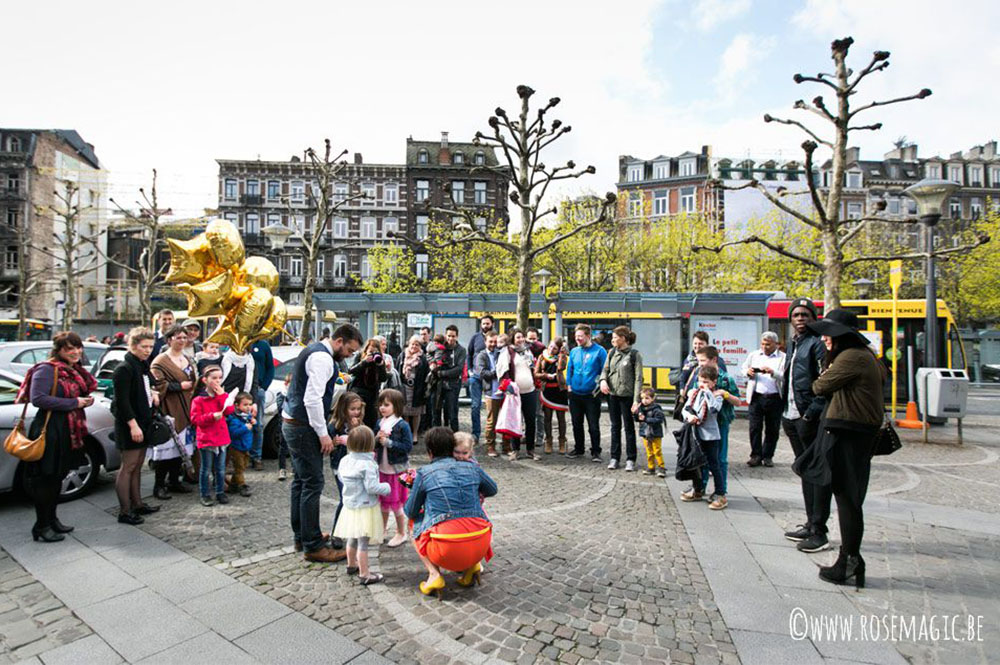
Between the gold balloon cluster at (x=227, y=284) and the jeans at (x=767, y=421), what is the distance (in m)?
6.55

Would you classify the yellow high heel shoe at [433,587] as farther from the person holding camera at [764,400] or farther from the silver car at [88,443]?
the person holding camera at [764,400]

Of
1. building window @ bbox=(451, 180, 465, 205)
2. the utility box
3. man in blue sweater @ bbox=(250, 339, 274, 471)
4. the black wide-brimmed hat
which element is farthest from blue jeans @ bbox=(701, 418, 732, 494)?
building window @ bbox=(451, 180, 465, 205)

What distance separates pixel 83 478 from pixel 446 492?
461 cm

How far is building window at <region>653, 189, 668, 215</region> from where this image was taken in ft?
161

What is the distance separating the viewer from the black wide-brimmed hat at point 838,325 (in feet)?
13.2

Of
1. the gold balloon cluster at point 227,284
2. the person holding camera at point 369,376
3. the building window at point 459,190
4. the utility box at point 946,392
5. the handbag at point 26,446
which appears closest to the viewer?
the handbag at point 26,446

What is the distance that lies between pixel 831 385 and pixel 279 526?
467 centimetres

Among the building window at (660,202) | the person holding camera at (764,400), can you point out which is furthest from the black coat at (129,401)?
the building window at (660,202)

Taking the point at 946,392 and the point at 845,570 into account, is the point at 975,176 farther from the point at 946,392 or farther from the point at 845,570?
the point at 845,570

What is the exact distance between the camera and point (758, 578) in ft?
13.1

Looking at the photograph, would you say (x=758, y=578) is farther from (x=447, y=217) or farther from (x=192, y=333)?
(x=447, y=217)

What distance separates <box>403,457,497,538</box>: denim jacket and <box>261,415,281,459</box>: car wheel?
176 inches

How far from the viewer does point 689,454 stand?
19.2 ft

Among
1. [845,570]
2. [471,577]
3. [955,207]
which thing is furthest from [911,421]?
[955,207]
